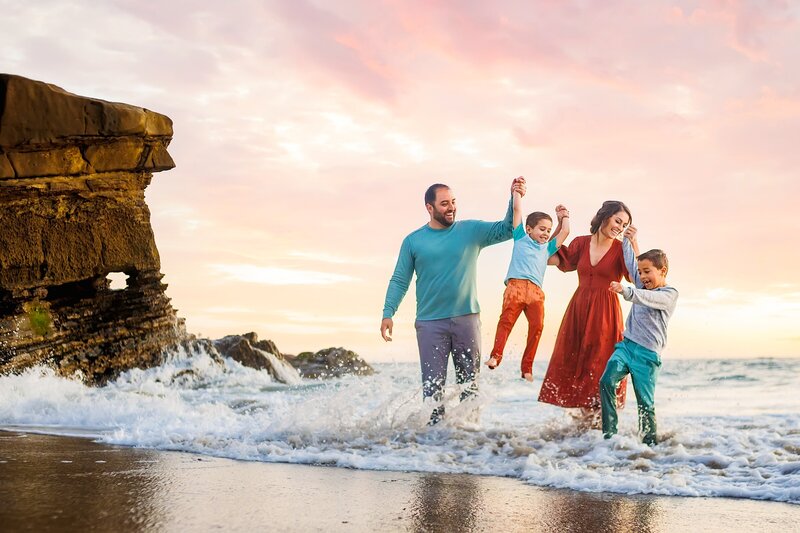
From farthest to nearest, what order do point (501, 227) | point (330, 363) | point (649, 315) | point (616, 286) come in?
point (330, 363) < point (501, 227) < point (649, 315) < point (616, 286)

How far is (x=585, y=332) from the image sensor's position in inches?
273

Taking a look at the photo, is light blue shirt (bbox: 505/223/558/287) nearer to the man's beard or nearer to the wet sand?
the man's beard

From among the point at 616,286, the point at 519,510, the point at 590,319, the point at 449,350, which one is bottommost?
the point at 519,510

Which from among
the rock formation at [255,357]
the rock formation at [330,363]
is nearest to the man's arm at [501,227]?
the rock formation at [255,357]

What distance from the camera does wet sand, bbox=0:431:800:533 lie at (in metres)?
4.25

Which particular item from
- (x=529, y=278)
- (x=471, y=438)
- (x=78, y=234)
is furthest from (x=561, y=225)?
(x=78, y=234)

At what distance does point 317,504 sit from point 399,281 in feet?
10.7

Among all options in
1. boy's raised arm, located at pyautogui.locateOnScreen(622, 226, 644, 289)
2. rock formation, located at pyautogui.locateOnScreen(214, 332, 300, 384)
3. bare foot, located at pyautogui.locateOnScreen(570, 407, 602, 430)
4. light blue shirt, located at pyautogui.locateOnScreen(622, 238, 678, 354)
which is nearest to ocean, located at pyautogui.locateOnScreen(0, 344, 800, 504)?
bare foot, located at pyautogui.locateOnScreen(570, 407, 602, 430)

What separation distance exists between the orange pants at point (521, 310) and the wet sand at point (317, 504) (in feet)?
4.49

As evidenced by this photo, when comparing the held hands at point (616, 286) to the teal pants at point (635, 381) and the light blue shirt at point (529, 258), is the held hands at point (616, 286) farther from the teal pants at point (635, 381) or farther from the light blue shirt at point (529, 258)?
the light blue shirt at point (529, 258)

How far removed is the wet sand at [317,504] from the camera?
4.25 meters

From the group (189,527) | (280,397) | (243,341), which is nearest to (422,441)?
(189,527)

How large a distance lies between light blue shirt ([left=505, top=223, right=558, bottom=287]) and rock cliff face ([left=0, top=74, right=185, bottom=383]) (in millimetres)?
10497

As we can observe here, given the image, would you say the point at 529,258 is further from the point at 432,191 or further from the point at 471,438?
the point at 471,438
